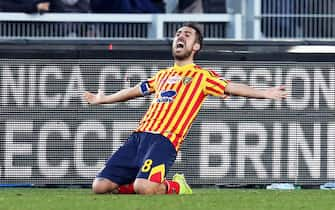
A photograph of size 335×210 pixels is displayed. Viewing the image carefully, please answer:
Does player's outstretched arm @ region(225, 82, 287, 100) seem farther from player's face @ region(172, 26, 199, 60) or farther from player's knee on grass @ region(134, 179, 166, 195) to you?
player's knee on grass @ region(134, 179, 166, 195)

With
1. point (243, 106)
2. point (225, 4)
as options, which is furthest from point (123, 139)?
point (225, 4)

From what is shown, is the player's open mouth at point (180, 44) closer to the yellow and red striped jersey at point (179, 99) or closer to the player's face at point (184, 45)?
the player's face at point (184, 45)

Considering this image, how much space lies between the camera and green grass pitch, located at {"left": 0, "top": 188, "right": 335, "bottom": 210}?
10.2m

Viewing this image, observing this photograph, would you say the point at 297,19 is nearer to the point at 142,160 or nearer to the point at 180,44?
the point at 180,44

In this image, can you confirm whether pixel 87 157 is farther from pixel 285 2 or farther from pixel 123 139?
pixel 285 2

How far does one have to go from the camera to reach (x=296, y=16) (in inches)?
661

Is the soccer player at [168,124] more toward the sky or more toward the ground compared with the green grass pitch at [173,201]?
more toward the sky

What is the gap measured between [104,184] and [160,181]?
1.79 ft

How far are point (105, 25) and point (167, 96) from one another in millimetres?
4934

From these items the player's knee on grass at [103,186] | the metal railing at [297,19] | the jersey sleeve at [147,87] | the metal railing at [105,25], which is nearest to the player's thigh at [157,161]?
the player's knee on grass at [103,186]

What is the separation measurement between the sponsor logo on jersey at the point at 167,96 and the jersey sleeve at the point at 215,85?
306 mm

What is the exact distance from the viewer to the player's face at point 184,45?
12.0 meters

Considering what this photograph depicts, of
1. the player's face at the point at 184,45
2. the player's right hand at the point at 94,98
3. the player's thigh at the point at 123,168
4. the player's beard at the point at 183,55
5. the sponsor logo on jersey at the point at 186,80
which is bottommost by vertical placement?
the player's thigh at the point at 123,168

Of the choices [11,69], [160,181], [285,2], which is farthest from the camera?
[285,2]
